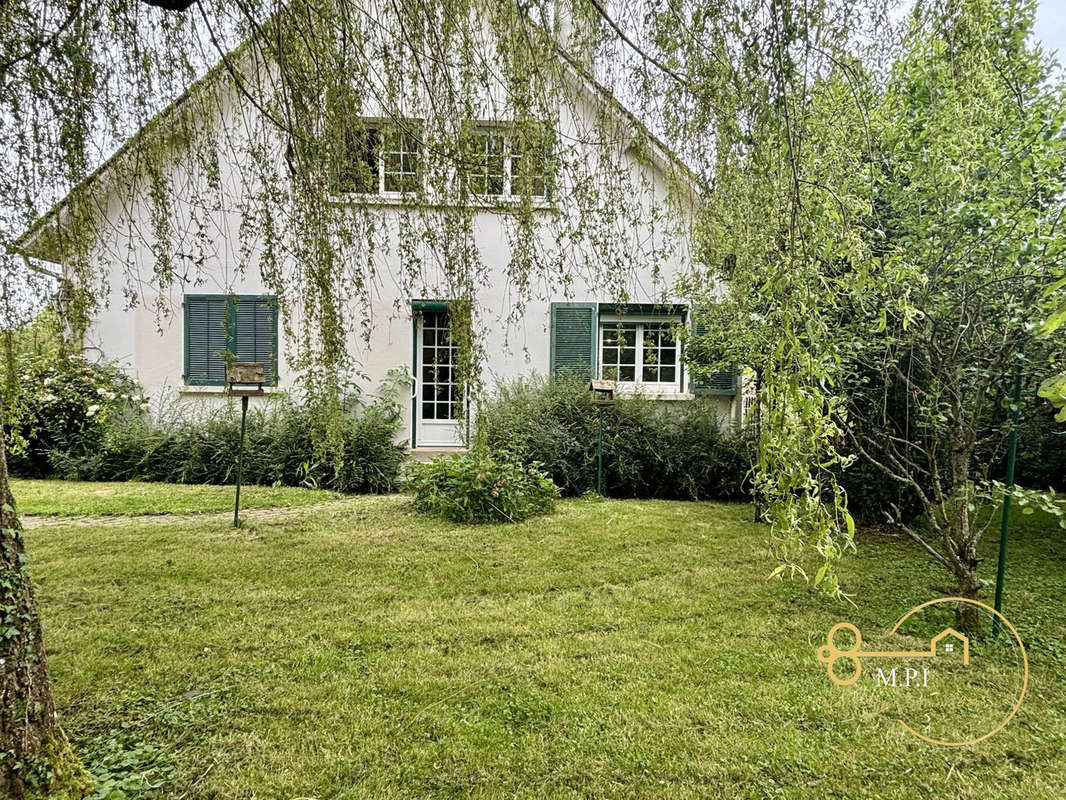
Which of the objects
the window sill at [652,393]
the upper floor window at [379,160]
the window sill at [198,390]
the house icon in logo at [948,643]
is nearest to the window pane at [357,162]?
the upper floor window at [379,160]

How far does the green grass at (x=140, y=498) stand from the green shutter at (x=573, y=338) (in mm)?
3235

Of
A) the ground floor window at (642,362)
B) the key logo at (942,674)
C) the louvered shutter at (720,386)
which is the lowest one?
the key logo at (942,674)

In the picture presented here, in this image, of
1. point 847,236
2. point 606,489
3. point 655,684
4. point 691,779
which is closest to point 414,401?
point 606,489

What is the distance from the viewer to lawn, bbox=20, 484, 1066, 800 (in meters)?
1.79

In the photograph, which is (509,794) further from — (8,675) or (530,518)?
(530,518)

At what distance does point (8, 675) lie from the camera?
1.45m

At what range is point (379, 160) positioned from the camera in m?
2.20

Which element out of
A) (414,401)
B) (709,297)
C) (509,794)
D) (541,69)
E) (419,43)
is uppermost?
(419,43)

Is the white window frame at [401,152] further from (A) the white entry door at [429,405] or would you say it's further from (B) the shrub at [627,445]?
(A) the white entry door at [429,405]

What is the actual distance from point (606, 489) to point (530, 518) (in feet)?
5.06

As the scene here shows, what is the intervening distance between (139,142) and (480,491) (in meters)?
3.66

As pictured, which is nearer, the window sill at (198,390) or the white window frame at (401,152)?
A: the white window frame at (401,152)

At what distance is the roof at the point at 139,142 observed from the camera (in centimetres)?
192

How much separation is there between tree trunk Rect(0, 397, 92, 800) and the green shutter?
5.71 metres
